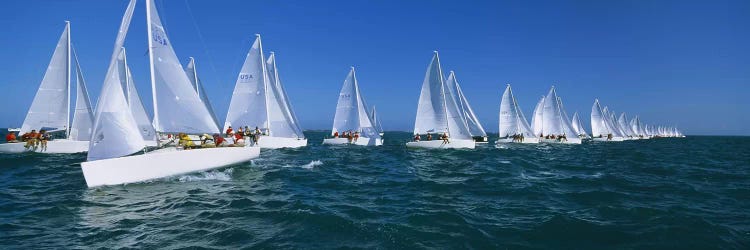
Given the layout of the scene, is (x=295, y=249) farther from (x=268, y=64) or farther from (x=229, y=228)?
(x=268, y=64)

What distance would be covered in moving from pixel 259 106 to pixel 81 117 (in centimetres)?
1149

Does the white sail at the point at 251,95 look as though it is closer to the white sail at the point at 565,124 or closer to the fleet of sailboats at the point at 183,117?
the fleet of sailboats at the point at 183,117

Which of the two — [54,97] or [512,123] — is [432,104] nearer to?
[512,123]

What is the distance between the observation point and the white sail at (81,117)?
2455 centimetres

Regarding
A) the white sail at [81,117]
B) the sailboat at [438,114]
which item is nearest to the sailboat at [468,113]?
the sailboat at [438,114]

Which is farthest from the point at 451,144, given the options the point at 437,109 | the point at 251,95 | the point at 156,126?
the point at 156,126

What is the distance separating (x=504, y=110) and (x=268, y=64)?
28.8m

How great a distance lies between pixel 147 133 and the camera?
14219 millimetres

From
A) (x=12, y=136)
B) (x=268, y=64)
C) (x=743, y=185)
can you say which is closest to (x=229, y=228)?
(x=743, y=185)

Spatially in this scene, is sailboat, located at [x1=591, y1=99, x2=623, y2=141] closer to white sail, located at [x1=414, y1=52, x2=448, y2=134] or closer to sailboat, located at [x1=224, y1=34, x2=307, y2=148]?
white sail, located at [x1=414, y1=52, x2=448, y2=134]

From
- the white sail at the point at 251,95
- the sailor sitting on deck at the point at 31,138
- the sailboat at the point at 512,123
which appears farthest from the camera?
the sailboat at the point at 512,123

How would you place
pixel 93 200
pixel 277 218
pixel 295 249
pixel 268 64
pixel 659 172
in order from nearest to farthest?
pixel 295 249 → pixel 277 218 → pixel 93 200 → pixel 659 172 → pixel 268 64

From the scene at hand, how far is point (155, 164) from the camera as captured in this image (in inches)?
502

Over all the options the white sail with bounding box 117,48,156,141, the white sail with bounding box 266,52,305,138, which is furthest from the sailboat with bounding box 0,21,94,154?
the white sail with bounding box 266,52,305,138
